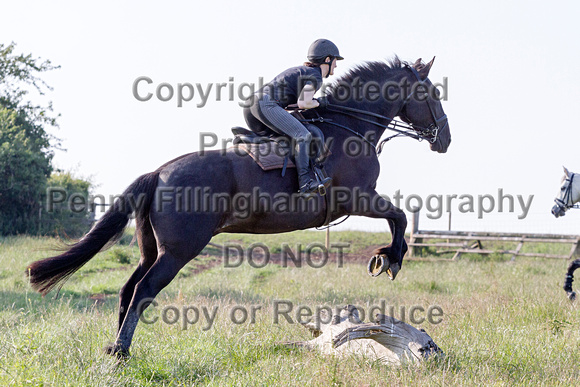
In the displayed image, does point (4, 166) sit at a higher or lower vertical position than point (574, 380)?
higher

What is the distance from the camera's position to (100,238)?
5742 mm

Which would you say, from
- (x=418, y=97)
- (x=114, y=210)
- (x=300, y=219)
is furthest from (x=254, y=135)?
(x=418, y=97)

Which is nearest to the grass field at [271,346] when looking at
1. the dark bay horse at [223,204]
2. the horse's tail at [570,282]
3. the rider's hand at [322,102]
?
the horse's tail at [570,282]

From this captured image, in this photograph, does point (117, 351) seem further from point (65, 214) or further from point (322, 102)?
point (65, 214)

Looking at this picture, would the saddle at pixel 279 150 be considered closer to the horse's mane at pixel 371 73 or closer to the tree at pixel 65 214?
the horse's mane at pixel 371 73

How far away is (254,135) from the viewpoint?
6.06 m

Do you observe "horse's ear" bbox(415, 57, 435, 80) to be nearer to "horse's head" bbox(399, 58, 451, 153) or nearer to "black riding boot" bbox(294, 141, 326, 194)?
"horse's head" bbox(399, 58, 451, 153)

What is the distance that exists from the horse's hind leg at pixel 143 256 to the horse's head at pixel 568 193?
30.2 feet

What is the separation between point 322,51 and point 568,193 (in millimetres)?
7902

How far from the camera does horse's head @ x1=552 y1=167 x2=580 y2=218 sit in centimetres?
1145

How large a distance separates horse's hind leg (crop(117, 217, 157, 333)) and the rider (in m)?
1.61

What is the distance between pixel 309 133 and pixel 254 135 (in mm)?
665

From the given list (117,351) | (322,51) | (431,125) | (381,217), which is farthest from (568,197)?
(117,351)

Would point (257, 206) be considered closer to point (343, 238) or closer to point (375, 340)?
point (375, 340)
